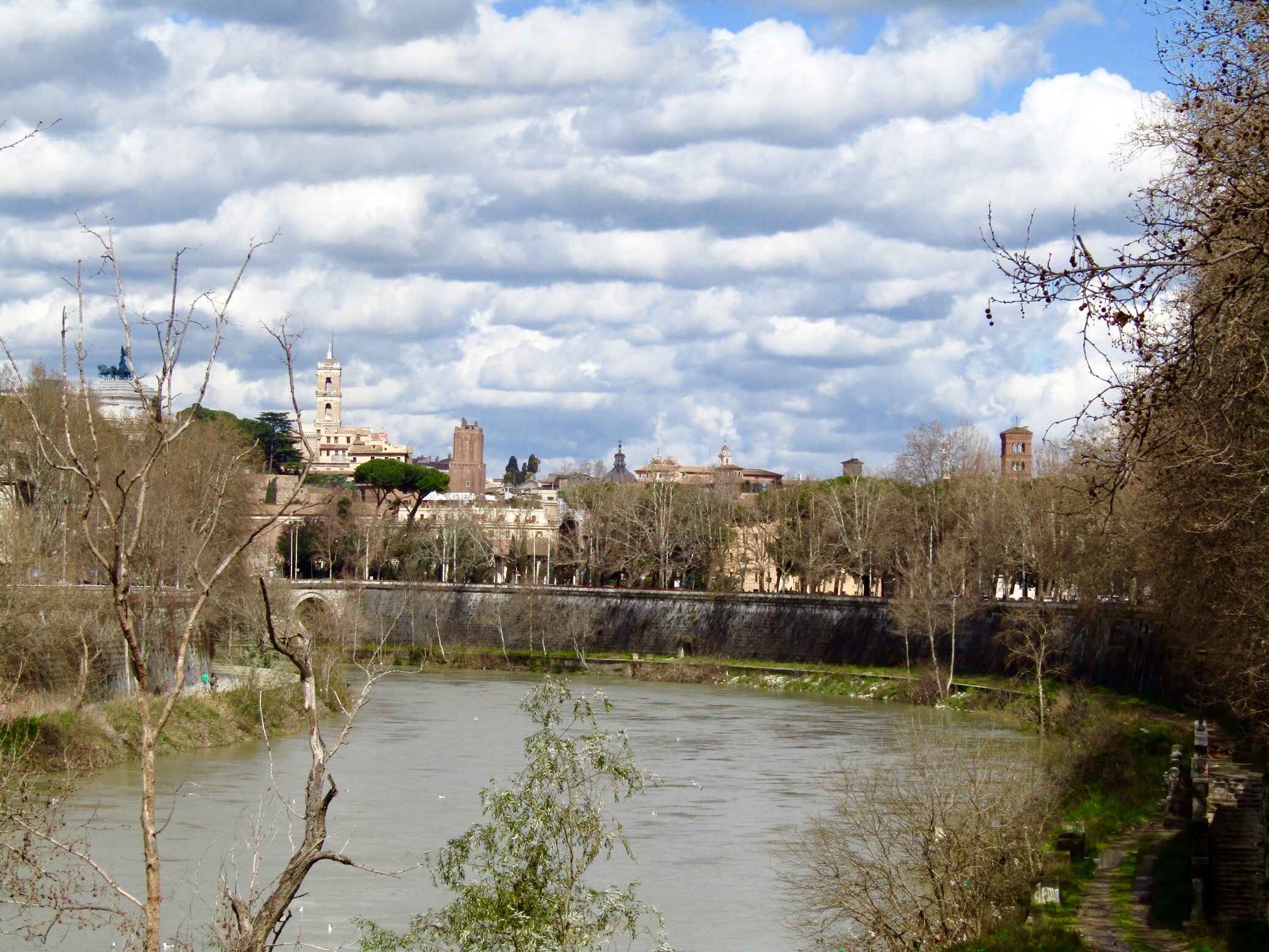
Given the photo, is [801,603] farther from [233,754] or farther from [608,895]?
[608,895]

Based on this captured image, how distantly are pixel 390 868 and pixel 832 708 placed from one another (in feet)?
91.6

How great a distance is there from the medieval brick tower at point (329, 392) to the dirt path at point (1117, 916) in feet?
558

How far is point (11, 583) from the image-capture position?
2589cm

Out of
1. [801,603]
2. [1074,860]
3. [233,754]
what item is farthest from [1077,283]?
[801,603]

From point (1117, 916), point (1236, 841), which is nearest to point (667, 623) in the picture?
point (1236, 841)

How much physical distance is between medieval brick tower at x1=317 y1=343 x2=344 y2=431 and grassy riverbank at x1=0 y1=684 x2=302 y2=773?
151172 mm

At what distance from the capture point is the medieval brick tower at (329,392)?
184 meters

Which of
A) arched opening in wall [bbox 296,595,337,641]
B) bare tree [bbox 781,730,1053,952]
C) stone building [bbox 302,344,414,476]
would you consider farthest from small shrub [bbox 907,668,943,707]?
stone building [bbox 302,344,414,476]

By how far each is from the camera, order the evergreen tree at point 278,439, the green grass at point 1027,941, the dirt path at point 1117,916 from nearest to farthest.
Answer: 1. the green grass at point 1027,941
2. the dirt path at point 1117,916
3. the evergreen tree at point 278,439

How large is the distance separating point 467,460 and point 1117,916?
14891 centimetres

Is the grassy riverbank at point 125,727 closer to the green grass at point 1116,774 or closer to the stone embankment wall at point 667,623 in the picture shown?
the green grass at point 1116,774

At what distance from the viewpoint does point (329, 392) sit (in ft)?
607

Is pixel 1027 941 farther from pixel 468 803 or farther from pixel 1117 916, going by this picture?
pixel 468 803

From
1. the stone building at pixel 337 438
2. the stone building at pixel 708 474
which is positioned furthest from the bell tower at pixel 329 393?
the stone building at pixel 708 474
